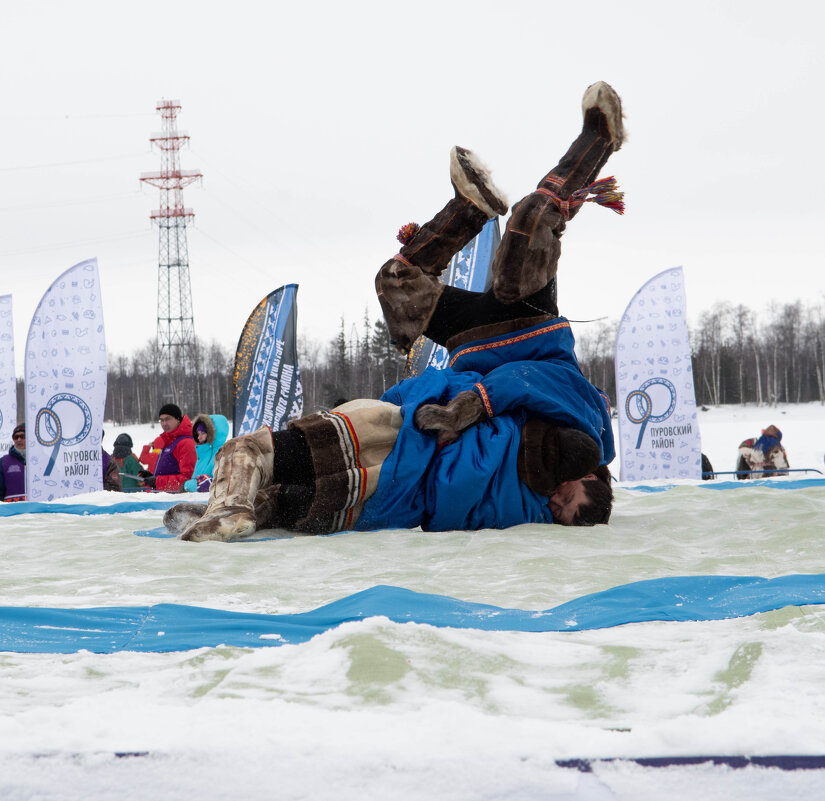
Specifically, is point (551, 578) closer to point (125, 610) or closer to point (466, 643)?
point (466, 643)

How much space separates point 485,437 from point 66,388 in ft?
19.7

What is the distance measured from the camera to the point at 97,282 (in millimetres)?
8352

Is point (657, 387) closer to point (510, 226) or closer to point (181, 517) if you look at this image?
point (510, 226)

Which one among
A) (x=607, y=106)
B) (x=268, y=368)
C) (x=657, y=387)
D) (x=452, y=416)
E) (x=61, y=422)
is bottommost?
(x=452, y=416)

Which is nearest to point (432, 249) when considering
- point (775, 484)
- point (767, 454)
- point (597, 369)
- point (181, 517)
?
point (181, 517)

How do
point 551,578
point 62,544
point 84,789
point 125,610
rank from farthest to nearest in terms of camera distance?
point 62,544 < point 551,578 < point 125,610 < point 84,789

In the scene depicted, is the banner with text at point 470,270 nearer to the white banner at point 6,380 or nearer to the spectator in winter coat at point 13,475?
the spectator in winter coat at point 13,475

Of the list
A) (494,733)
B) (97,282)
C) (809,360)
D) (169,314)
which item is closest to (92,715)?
(494,733)

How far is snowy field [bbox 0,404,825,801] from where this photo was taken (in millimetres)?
862

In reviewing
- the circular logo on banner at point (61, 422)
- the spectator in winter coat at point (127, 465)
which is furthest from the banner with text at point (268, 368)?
the circular logo on banner at point (61, 422)

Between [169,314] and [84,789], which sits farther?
[169,314]

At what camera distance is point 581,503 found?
10.8 feet

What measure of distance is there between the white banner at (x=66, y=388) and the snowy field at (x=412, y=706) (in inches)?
241

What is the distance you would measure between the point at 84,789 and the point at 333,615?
0.79 m
